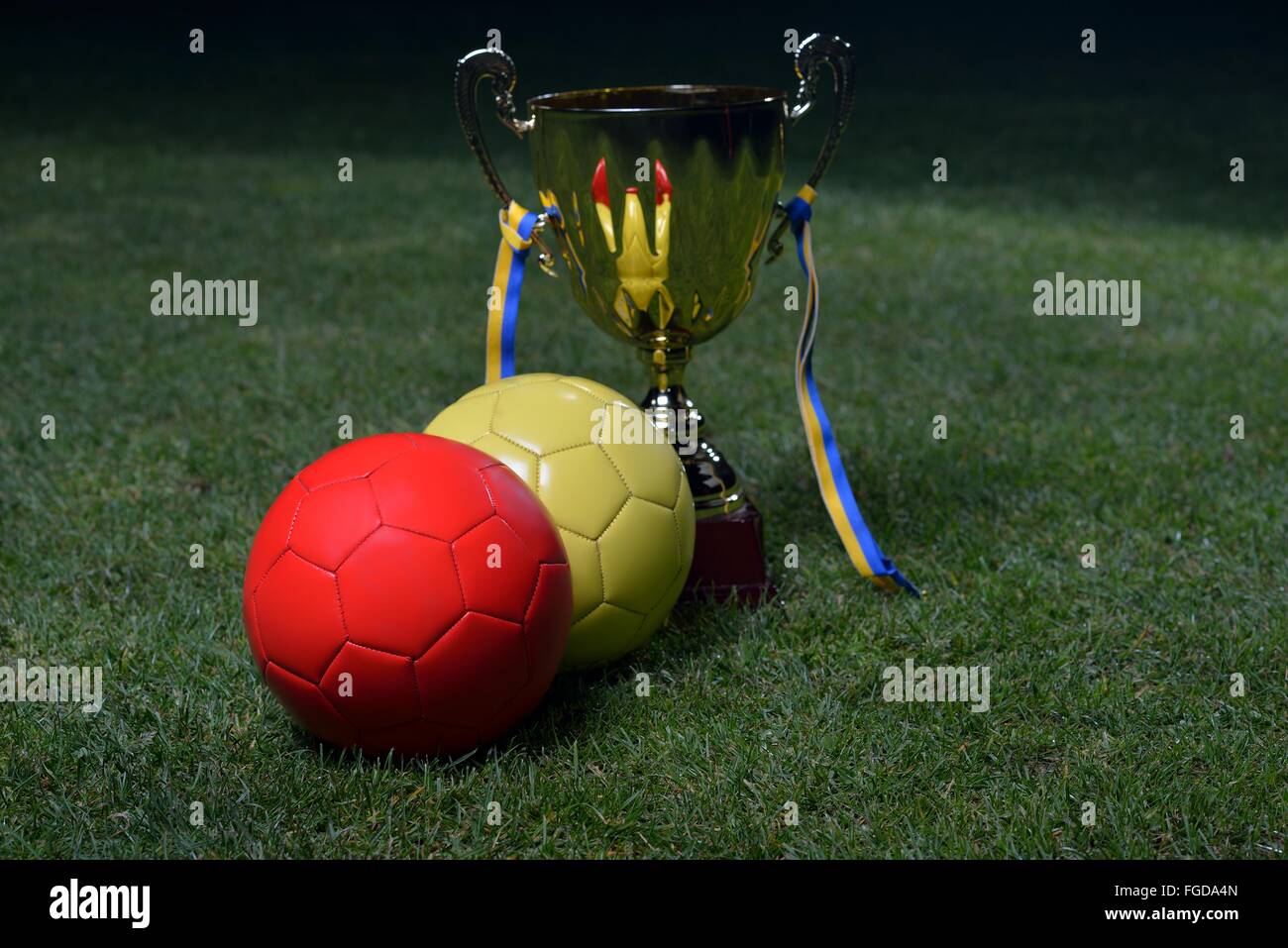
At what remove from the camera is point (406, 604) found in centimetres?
208

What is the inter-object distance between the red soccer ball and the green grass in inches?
4.8

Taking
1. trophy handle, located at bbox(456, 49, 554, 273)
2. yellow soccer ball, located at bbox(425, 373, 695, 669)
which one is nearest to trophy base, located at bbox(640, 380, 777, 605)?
yellow soccer ball, located at bbox(425, 373, 695, 669)

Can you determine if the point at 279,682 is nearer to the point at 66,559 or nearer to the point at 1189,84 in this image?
the point at 66,559

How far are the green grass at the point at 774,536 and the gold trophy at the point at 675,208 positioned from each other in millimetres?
295

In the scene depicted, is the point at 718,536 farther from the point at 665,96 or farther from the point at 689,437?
the point at 665,96

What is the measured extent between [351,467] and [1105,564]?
173 cm

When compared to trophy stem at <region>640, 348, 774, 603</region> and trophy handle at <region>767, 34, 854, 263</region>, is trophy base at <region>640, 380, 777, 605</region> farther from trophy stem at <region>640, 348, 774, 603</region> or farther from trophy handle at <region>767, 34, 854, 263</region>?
trophy handle at <region>767, 34, 854, 263</region>

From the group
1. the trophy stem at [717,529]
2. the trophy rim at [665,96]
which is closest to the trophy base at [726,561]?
the trophy stem at [717,529]

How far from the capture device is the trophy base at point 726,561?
2.75m

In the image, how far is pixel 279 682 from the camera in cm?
214

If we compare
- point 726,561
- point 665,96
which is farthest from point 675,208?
point 726,561

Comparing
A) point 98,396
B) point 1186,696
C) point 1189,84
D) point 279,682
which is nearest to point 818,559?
point 1186,696

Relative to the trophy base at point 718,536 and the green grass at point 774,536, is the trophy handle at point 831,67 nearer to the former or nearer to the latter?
the trophy base at point 718,536

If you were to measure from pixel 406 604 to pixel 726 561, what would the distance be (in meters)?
0.88
